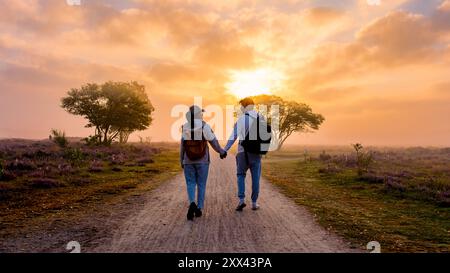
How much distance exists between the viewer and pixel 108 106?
57.5 meters

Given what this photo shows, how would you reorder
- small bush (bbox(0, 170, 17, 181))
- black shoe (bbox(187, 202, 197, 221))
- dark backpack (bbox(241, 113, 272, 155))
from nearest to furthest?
1. black shoe (bbox(187, 202, 197, 221))
2. dark backpack (bbox(241, 113, 272, 155))
3. small bush (bbox(0, 170, 17, 181))

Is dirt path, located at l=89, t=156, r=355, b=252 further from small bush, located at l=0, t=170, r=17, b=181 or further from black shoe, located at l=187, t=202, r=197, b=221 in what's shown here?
small bush, located at l=0, t=170, r=17, b=181

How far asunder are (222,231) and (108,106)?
53359 millimetres

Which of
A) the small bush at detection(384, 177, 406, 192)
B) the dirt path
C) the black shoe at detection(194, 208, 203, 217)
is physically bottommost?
the small bush at detection(384, 177, 406, 192)

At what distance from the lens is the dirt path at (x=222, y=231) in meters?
6.90

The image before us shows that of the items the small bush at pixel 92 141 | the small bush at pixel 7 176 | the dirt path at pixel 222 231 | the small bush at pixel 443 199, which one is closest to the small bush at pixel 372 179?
the small bush at pixel 443 199

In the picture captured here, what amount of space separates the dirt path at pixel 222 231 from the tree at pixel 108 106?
4747 centimetres

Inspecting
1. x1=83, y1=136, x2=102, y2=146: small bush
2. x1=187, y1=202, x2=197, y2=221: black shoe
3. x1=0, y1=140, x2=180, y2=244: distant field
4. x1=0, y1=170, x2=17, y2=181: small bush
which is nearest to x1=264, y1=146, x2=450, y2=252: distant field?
x1=187, y1=202, x2=197, y2=221: black shoe

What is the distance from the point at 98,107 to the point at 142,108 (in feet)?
22.7

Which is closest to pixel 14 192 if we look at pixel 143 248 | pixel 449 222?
pixel 143 248

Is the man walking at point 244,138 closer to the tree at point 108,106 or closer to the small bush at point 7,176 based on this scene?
the small bush at point 7,176

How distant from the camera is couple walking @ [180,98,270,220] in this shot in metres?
9.16

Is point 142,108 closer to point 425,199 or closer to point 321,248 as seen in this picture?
point 425,199

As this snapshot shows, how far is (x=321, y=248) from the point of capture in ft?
23.0
